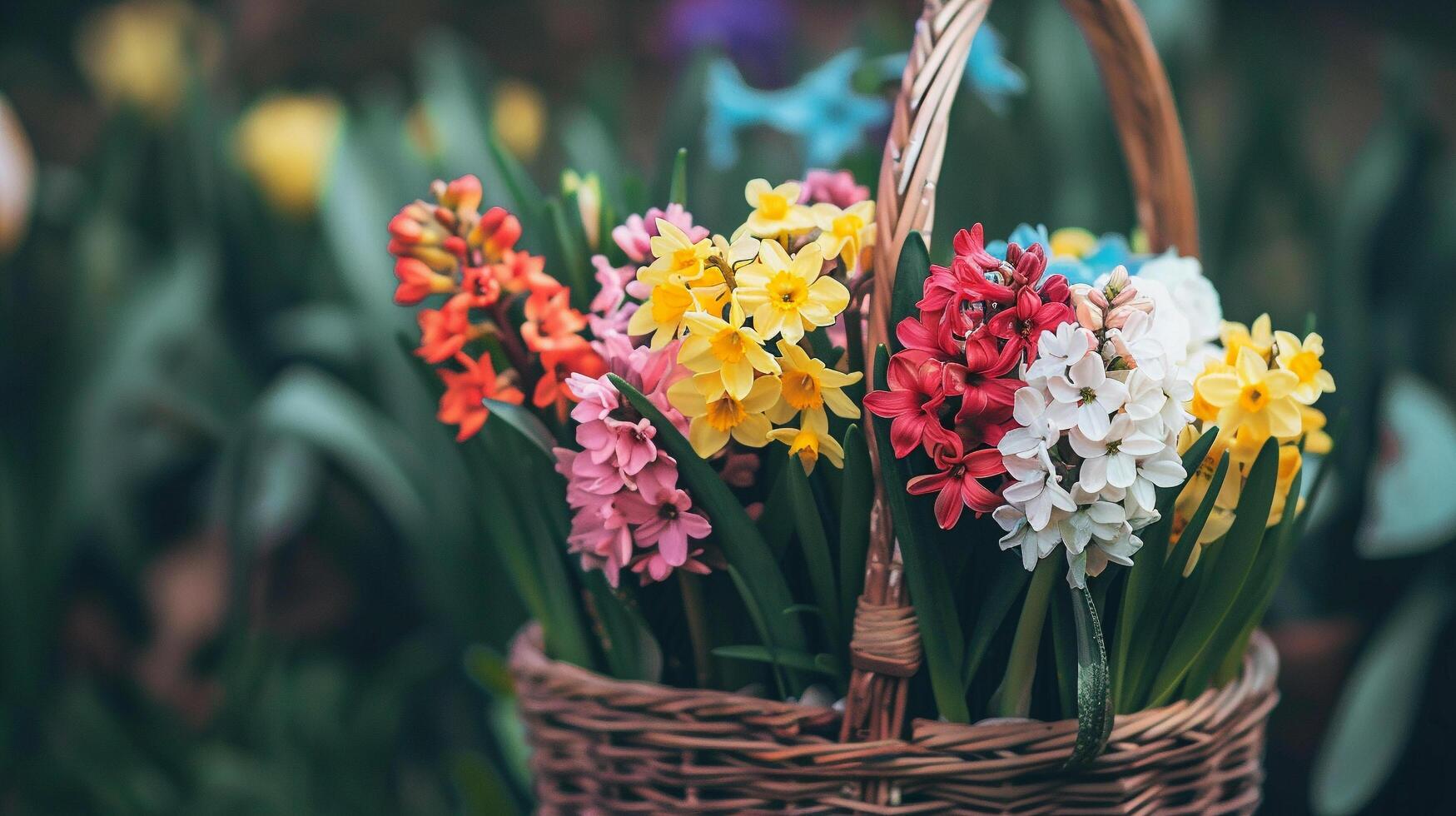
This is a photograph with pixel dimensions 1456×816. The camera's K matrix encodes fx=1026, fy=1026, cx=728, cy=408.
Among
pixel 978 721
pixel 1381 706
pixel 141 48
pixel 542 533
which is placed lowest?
pixel 1381 706

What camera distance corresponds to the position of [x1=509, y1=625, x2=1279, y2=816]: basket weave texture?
1.41 feet

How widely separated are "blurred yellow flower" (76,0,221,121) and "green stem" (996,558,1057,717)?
1648mm

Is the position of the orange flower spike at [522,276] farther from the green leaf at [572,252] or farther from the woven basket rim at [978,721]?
the woven basket rim at [978,721]

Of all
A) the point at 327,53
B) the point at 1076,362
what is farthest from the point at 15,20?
the point at 1076,362

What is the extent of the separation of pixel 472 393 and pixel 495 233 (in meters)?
0.08

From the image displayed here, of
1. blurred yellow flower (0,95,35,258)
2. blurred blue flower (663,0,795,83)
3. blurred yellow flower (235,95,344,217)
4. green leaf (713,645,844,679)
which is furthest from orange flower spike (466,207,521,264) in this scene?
blurred blue flower (663,0,795,83)

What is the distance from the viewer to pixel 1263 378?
0.44m

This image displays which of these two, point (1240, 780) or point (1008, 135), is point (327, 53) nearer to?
point (1008, 135)

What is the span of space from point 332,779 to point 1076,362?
37.4 inches

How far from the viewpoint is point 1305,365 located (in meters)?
0.45

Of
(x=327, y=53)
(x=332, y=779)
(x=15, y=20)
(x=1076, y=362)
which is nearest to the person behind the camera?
(x=1076, y=362)

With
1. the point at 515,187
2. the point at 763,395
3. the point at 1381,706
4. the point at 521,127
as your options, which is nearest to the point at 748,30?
the point at 521,127

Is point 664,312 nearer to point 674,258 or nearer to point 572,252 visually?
point 674,258

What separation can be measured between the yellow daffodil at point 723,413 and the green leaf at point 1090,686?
146 millimetres
